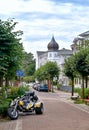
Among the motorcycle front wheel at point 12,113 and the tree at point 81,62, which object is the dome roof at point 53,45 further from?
the motorcycle front wheel at point 12,113

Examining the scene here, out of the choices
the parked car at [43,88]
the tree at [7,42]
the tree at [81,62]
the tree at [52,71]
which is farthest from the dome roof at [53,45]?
the tree at [7,42]

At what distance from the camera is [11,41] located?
20281 millimetres

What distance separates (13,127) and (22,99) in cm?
696

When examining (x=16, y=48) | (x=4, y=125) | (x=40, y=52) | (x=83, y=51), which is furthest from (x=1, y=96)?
(x=40, y=52)

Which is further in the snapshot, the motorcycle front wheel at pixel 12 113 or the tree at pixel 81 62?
the tree at pixel 81 62

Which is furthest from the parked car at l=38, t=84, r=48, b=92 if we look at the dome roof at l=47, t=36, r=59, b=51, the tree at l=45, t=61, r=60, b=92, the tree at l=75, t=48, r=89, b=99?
the dome roof at l=47, t=36, r=59, b=51

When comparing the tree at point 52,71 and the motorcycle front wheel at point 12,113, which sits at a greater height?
the tree at point 52,71

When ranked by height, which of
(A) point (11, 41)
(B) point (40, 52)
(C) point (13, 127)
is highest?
(B) point (40, 52)

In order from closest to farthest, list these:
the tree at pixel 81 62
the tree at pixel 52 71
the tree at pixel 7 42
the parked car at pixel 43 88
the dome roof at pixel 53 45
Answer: the tree at pixel 7 42
the tree at pixel 81 62
the parked car at pixel 43 88
the tree at pixel 52 71
the dome roof at pixel 53 45

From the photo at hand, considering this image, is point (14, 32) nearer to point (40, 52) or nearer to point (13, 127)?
point (13, 127)

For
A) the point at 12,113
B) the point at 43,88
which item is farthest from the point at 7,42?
the point at 43,88

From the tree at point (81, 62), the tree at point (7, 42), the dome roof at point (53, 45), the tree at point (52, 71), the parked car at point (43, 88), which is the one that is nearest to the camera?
the tree at point (7, 42)

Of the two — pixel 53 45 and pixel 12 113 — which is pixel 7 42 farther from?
pixel 53 45

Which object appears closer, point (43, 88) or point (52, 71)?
point (43, 88)
